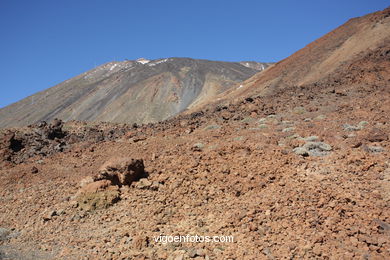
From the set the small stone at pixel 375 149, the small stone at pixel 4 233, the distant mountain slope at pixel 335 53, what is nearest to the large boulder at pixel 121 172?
the small stone at pixel 4 233

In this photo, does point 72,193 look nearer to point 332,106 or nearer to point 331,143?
point 331,143

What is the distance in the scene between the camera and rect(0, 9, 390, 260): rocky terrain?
197 inches

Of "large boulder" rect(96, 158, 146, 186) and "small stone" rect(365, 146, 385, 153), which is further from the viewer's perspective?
"small stone" rect(365, 146, 385, 153)

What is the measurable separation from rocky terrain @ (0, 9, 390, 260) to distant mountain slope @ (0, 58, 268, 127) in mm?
38895

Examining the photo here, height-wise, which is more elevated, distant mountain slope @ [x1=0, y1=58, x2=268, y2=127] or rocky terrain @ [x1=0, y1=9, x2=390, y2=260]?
distant mountain slope @ [x1=0, y1=58, x2=268, y2=127]

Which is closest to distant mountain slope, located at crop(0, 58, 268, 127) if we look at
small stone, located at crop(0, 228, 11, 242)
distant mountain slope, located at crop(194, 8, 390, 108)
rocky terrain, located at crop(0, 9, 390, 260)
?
distant mountain slope, located at crop(194, 8, 390, 108)

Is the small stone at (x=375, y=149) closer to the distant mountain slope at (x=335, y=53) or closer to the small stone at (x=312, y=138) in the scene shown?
the small stone at (x=312, y=138)

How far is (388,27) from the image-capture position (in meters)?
23.7

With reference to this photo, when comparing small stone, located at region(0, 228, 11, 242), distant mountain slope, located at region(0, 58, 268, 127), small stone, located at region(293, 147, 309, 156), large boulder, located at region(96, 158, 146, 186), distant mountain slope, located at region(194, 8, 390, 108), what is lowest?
small stone, located at region(293, 147, 309, 156)

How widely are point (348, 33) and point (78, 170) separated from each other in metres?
28.0

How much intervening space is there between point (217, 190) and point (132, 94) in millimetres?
57320

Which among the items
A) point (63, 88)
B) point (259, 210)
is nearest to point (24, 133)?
point (259, 210)

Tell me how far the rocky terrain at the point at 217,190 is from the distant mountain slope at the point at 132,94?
38.9 metres

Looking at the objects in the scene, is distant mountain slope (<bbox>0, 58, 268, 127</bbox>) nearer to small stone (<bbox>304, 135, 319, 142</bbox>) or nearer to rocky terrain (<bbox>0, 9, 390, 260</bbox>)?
rocky terrain (<bbox>0, 9, 390, 260</bbox>)
